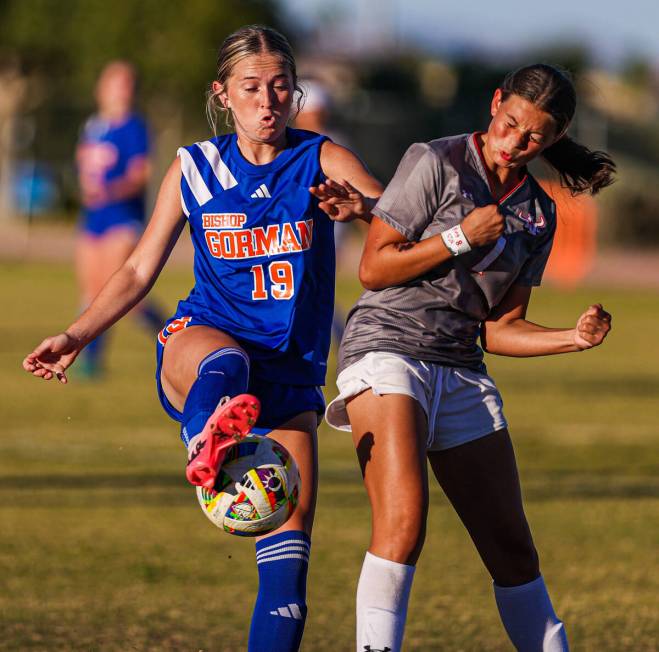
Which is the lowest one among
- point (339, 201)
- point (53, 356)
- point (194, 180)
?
point (53, 356)

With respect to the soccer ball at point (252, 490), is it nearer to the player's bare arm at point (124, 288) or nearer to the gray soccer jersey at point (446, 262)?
the gray soccer jersey at point (446, 262)

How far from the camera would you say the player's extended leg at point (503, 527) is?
442 centimetres

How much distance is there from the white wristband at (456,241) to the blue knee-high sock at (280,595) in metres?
1.00

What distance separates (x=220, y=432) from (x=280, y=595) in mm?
617

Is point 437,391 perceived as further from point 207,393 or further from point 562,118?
point 562,118

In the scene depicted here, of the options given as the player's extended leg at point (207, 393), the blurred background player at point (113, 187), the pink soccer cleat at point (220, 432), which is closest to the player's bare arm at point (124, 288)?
the player's extended leg at point (207, 393)

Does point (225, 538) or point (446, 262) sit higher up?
point (446, 262)

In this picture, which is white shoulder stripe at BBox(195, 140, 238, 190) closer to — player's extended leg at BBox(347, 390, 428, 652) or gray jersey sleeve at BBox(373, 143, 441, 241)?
gray jersey sleeve at BBox(373, 143, 441, 241)

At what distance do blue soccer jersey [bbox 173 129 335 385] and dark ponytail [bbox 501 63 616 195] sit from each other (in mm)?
710

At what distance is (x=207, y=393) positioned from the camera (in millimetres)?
4250

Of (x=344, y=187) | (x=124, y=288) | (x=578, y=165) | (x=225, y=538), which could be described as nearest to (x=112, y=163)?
(x=225, y=538)

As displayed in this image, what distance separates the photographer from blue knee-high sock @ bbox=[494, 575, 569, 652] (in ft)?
14.8

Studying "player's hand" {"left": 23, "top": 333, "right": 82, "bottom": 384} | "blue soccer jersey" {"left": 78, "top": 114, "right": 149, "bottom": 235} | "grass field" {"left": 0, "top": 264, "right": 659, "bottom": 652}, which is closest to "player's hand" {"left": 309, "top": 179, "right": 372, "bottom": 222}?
"player's hand" {"left": 23, "top": 333, "right": 82, "bottom": 384}

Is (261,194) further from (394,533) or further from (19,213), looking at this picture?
(19,213)
